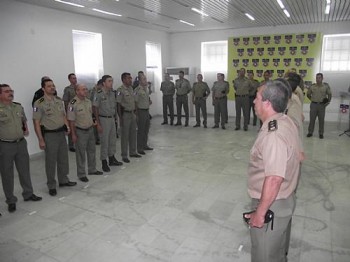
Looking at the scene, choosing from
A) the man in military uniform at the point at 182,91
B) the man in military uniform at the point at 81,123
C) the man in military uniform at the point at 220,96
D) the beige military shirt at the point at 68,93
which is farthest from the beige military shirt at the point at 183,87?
the man in military uniform at the point at 81,123

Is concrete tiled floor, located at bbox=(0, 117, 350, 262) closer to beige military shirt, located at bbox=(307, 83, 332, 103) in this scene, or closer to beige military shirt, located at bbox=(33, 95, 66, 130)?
beige military shirt, located at bbox=(33, 95, 66, 130)

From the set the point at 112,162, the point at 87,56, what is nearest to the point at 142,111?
the point at 112,162

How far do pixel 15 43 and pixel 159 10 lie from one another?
9.79 ft

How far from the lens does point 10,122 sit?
3545 mm

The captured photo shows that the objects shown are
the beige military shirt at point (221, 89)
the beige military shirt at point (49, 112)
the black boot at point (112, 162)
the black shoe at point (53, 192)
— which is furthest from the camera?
the beige military shirt at point (221, 89)

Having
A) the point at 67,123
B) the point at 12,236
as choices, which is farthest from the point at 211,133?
the point at 12,236

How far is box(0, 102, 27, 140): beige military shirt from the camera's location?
11.5ft

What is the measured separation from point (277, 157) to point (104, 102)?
3.78 meters

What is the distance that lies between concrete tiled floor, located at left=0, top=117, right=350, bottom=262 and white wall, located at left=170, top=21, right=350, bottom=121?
396 cm

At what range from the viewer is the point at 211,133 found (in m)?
7.96

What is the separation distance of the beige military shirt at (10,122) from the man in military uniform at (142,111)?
7.95ft

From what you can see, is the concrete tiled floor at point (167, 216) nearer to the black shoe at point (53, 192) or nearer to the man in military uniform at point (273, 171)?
the black shoe at point (53, 192)

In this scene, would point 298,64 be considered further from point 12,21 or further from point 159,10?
point 12,21

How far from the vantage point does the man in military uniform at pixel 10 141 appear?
139 inches
